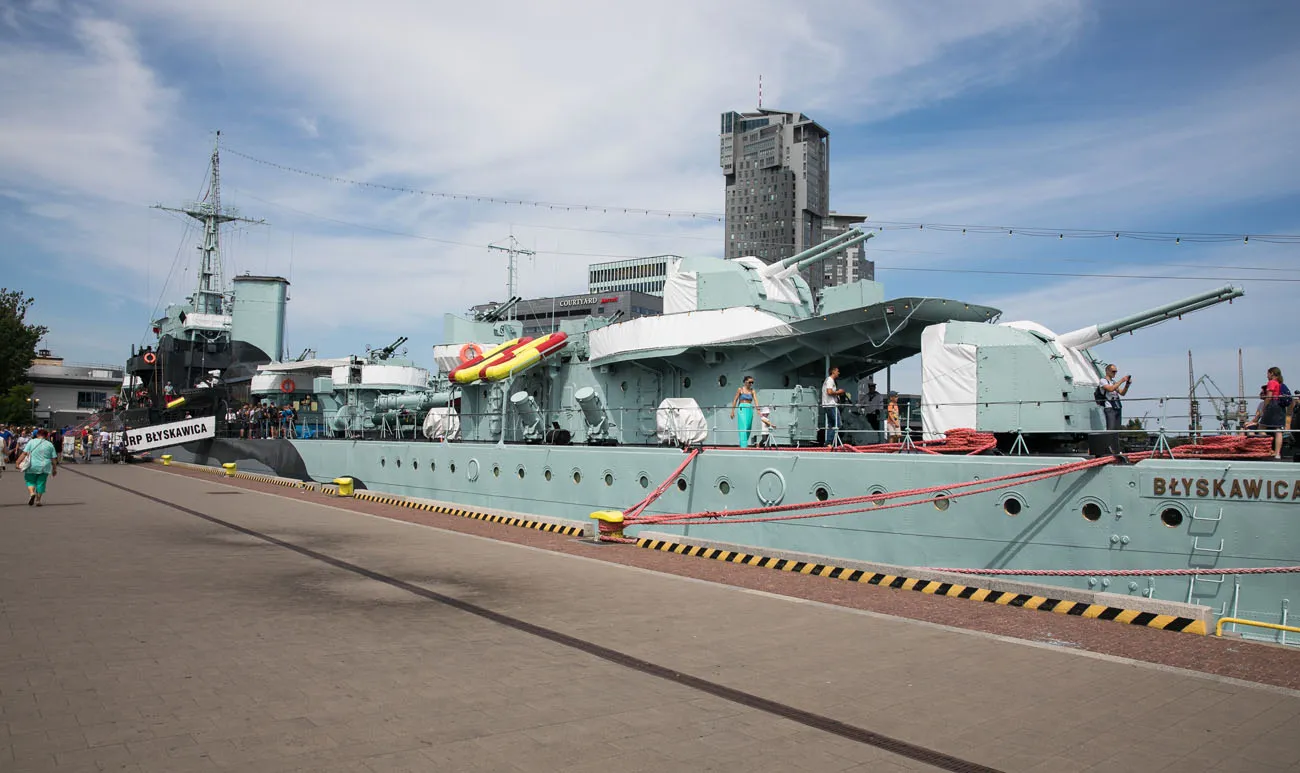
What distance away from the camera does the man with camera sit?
10.7 metres

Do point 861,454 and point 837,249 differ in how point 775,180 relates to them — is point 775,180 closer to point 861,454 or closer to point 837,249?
point 837,249

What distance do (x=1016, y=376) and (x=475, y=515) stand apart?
415 inches

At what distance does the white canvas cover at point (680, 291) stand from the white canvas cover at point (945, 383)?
5.37 m

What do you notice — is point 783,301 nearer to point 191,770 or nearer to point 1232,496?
point 1232,496

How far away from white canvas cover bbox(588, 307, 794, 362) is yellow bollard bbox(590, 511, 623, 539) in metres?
4.21

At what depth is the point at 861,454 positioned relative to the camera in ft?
39.5

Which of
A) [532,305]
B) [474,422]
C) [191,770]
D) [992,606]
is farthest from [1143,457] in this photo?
[532,305]

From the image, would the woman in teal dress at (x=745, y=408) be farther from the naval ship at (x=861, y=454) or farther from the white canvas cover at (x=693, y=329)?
the white canvas cover at (x=693, y=329)

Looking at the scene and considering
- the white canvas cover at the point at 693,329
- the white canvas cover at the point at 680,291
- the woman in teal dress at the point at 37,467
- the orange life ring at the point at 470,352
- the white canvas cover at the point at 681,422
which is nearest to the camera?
the white canvas cover at the point at 693,329

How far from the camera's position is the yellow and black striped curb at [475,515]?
1388 centimetres

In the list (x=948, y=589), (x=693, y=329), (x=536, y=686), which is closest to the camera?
(x=536, y=686)

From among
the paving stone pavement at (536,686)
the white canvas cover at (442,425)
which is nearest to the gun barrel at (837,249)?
A: the paving stone pavement at (536,686)

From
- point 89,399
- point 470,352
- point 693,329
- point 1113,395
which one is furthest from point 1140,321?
point 89,399

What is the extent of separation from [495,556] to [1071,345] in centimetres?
926
